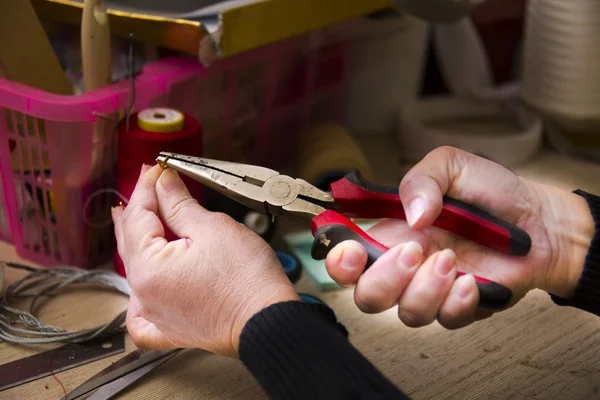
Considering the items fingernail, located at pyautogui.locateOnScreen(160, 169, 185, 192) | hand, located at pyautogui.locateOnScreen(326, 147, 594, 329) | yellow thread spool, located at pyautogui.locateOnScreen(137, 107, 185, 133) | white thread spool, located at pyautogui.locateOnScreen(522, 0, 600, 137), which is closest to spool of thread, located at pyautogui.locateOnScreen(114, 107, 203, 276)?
yellow thread spool, located at pyautogui.locateOnScreen(137, 107, 185, 133)

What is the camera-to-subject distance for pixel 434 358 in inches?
25.0

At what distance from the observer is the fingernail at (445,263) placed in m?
0.47

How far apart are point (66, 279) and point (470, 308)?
45 cm

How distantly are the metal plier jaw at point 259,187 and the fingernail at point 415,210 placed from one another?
0.22 feet

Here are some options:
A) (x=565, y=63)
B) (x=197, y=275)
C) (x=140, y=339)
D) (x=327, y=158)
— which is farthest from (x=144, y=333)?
(x=565, y=63)

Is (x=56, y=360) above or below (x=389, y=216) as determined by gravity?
below

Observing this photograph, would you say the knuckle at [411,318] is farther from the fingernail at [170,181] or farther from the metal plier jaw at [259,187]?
the fingernail at [170,181]

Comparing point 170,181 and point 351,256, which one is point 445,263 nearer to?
point 351,256

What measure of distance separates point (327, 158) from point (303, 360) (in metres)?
0.45

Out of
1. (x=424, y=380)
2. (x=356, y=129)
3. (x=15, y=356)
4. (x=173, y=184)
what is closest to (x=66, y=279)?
(x=15, y=356)

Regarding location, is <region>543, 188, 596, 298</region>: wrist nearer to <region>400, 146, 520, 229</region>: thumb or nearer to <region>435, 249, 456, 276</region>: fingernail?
<region>400, 146, 520, 229</region>: thumb

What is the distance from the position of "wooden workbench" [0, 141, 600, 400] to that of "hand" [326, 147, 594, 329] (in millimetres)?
89

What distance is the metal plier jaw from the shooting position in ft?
1.78

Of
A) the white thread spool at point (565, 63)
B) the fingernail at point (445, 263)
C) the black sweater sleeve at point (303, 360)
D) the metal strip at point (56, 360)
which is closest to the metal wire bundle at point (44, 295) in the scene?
the metal strip at point (56, 360)
